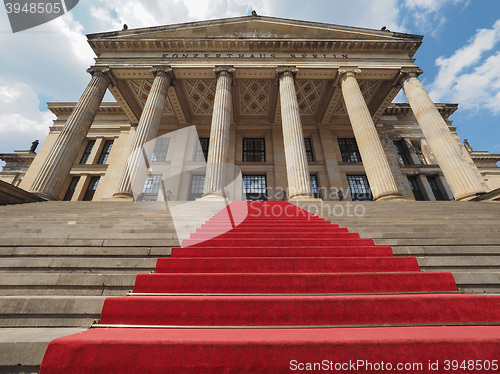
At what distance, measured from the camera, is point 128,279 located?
2.71 m

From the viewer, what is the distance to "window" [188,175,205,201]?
1691 centimetres

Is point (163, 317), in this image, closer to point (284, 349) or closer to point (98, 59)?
point (284, 349)

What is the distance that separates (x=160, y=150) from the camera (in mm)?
18688

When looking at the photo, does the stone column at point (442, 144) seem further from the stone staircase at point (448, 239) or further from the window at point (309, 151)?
the window at point (309, 151)

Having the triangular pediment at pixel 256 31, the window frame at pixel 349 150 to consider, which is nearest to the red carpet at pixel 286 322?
the triangular pediment at pixel 256 31

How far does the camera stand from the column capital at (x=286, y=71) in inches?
528

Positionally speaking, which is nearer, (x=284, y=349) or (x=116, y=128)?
(x=284, y=349)

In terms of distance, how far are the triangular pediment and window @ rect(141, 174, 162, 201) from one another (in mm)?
10051

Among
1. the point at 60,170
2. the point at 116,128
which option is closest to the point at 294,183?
the point at 60,170

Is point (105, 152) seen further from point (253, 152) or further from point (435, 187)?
point (435, 187)

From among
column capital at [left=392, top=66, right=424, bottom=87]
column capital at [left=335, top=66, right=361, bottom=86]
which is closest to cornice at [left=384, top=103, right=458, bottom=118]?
column capital at [left=392, top=66, right=424, bottom=87]

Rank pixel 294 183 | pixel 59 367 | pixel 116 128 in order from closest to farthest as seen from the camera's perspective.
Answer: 1. pixel 59 367
2. pixel 294 183
3. pixel 116 128

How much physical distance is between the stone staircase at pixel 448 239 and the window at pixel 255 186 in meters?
9.22

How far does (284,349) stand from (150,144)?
40.4ft
